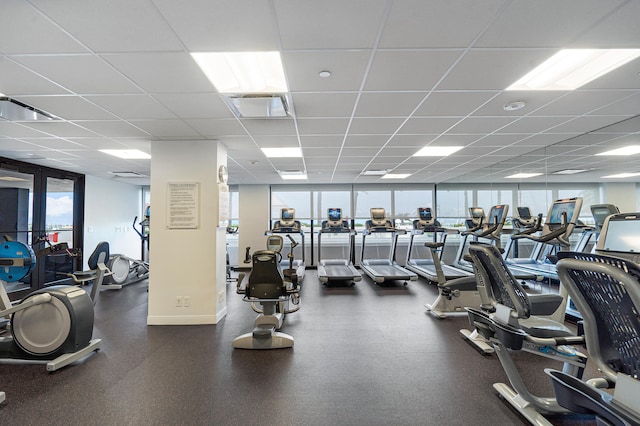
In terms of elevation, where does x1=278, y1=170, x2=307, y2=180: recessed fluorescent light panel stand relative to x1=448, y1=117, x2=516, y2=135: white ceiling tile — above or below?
below

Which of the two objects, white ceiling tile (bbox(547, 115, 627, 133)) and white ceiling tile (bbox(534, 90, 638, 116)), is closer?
white ceiling tile (bbox(534, 90, 638, 116))

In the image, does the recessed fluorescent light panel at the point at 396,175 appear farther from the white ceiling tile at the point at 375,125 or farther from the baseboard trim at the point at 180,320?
the baseboard trim at the point at 180,320

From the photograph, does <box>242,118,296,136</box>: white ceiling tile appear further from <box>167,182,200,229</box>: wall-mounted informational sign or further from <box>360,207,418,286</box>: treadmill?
<box>360,207,418,286</box>: treadmill

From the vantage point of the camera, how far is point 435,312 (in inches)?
176

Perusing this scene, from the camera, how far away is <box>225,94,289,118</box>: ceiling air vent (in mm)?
2863

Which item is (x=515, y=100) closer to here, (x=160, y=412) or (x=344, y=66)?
(x=344, y=66)

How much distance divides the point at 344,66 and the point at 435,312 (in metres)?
3.70

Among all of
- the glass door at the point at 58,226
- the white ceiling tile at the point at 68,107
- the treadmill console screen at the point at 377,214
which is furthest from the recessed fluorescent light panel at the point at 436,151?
the glass door at the point at 58,226

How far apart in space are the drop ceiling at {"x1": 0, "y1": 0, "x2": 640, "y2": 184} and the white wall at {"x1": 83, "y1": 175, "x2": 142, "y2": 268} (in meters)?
2.67

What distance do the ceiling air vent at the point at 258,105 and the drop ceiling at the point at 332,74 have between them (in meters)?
0.15

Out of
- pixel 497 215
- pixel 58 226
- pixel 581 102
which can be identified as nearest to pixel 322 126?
pixel 581 102

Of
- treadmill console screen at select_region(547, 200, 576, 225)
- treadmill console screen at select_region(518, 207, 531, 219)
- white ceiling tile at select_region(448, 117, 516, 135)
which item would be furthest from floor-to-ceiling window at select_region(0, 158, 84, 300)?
treadmill console screen at select_region(518, 207, 531, 219)

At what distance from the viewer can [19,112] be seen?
10.2 feet

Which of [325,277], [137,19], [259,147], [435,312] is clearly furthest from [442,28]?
[325,277]
